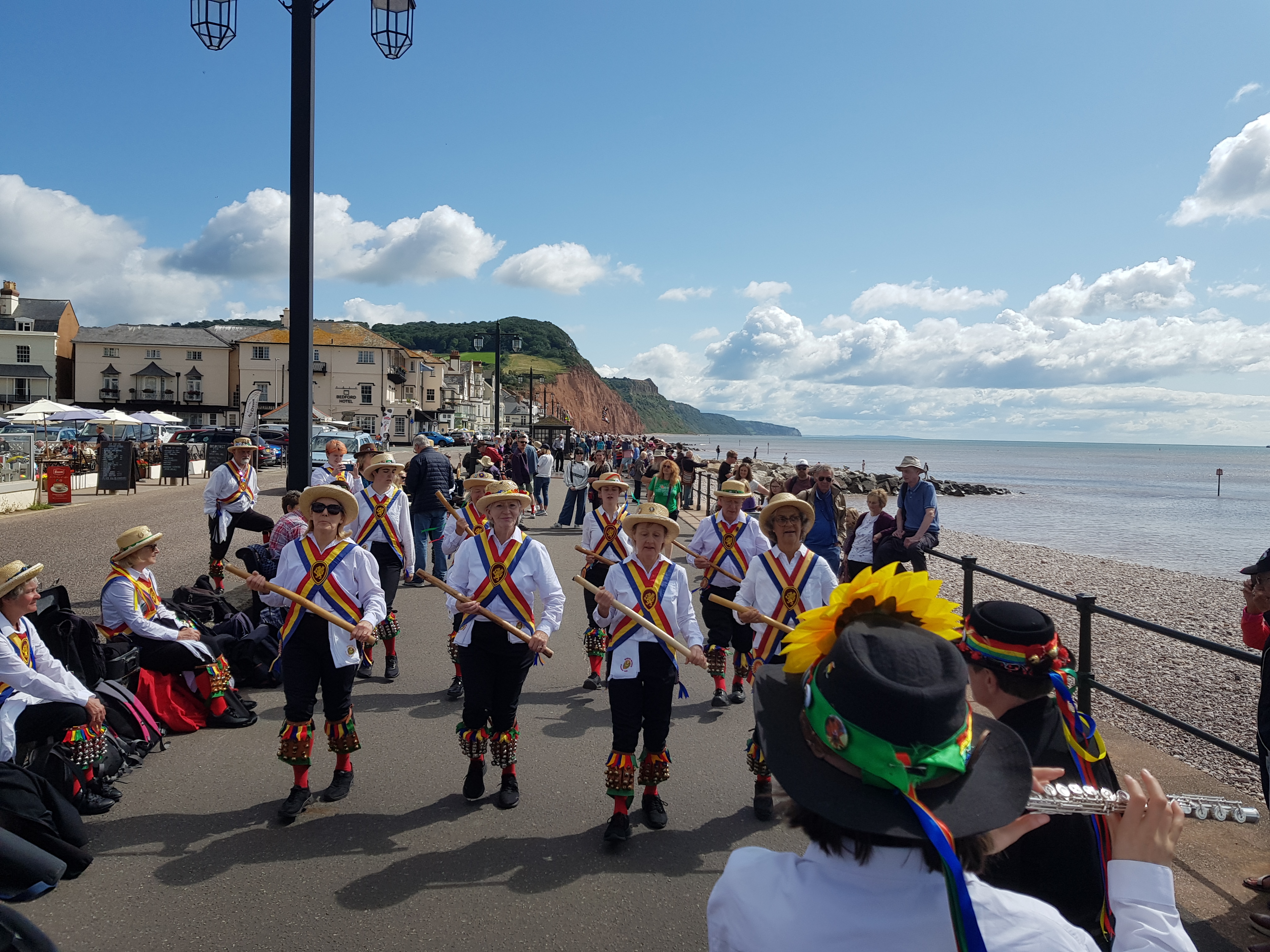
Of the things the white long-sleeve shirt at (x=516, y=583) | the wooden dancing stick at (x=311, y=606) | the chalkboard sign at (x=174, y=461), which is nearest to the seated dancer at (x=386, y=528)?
the white long-sleeve shirt at (x=516, y=583)

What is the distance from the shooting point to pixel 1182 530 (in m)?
30.0

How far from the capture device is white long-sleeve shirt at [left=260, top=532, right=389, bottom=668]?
4.61m

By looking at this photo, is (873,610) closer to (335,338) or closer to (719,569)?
(719,569)

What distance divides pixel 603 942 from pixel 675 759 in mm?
2046

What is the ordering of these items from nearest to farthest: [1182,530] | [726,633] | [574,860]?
[574,860], [726,633], [1182,530]

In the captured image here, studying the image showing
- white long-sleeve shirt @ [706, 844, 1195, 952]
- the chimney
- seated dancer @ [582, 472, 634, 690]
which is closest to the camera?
white long-sleeve shirt @ [706, 844, 1195, 952]

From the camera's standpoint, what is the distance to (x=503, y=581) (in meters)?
4.81

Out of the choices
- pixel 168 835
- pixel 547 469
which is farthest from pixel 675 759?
pixel 547 469

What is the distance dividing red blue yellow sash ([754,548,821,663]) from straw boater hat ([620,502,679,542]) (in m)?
0.69

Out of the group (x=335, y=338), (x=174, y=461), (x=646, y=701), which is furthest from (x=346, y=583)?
(x=335, y=338)

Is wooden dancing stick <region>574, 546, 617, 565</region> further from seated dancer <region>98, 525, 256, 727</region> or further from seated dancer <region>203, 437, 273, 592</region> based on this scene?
seated dancer <region>203, 437, 273, 592</region>

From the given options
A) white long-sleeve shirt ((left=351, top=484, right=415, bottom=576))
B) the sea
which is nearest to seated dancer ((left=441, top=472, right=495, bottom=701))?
white long-sleeve shirt ((left=351, top=484, right=415, bottom=576))

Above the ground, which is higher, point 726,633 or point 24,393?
point 24,393

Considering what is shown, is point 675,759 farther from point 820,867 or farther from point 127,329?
point 127,329
